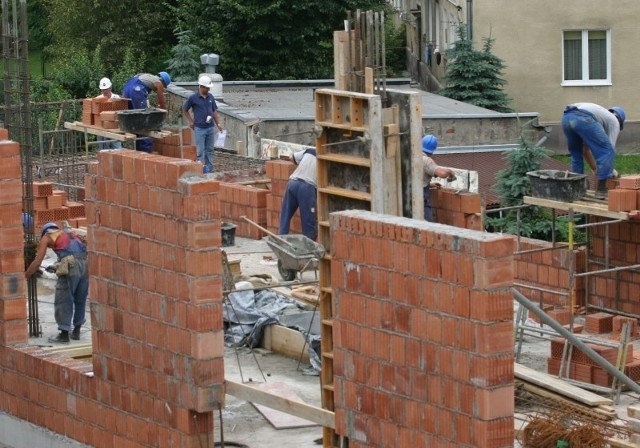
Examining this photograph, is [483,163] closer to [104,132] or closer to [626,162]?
[626,162]

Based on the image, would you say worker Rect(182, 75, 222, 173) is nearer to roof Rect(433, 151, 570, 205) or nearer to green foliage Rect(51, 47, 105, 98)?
A: roof Rect(433, 151, 570, 205)

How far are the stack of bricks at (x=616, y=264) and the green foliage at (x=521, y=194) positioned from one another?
7.53 meters

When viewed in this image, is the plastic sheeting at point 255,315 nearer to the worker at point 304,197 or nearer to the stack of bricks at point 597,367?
the worker at point 304,197

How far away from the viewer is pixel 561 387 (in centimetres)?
1130

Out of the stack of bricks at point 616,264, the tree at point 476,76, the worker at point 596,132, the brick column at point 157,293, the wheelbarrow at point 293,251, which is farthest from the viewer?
the tree at point 476,76

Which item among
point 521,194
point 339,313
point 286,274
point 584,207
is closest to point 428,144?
point 584,207

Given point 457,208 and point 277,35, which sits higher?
point 277,35

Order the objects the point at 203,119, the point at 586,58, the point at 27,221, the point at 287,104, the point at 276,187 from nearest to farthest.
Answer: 1. the point at 27,221
2. the point at 276,187
3. the point at 203,119
4. the point at 287,104
5. the point at 586,58

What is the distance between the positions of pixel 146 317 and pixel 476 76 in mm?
23498

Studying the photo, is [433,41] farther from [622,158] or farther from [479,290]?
[479,290]

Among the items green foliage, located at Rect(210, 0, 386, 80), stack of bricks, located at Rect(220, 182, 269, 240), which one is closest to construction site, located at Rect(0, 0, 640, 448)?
stack of bricks, located at Rect(220, 182, 269, 240)

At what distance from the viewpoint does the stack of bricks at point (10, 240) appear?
1177 cm

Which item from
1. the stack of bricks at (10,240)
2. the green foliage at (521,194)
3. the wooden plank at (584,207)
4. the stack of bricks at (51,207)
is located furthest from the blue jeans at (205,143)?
the stack of bricks at (10,240)

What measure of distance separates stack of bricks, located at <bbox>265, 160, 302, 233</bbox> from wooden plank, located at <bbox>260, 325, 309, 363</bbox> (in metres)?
4.00
